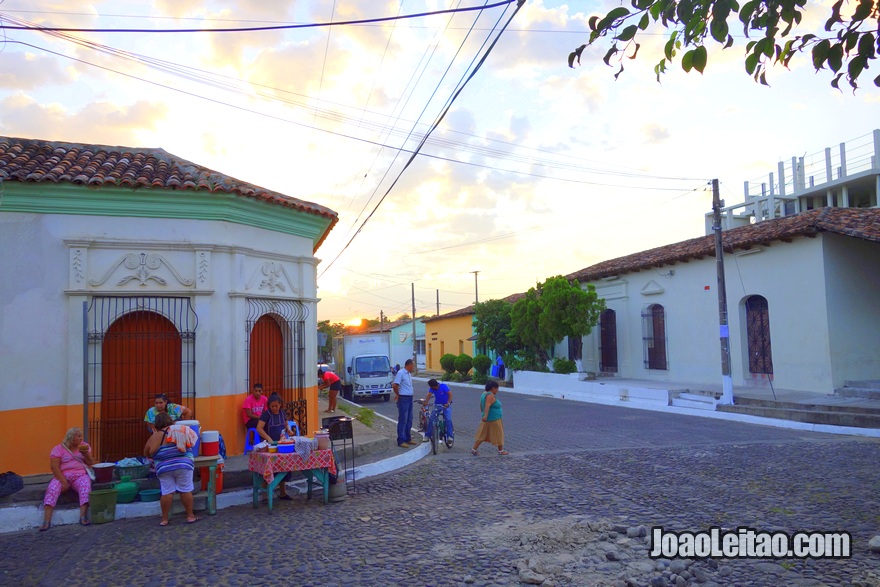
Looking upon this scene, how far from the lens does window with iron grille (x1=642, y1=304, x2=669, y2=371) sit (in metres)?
23.4

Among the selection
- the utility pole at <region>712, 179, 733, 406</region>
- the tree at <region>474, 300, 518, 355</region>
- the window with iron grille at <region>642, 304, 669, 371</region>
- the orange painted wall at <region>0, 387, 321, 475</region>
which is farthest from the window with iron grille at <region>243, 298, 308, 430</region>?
the tree at <region>474, 300, 518, 355</region>

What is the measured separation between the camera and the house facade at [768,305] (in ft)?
54.4

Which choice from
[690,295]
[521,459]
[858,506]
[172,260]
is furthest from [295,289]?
[690,295]

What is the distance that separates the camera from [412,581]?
17.5ft

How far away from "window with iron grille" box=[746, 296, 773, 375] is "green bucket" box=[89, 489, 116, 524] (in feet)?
56.9

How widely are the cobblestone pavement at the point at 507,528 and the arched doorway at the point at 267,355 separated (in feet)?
8.88

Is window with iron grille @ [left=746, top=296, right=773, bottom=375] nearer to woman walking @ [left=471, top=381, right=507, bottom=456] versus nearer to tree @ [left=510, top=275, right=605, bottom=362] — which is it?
tree @ [left=510, top=275, right=605, bottom=362]

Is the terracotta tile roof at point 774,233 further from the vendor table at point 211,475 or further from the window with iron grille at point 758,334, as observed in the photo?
the vendor table at point 211,475

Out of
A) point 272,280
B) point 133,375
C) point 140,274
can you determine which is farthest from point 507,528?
point 140,274

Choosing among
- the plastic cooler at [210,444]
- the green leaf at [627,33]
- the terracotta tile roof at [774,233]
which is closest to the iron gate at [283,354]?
the plastic cooler at [210,444]

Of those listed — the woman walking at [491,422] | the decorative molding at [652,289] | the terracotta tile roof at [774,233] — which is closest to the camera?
the woman walking at [491,422]

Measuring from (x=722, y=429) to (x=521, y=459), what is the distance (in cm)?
596

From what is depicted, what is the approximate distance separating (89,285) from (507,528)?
22.5ft

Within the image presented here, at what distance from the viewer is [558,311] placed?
79.4 ft
